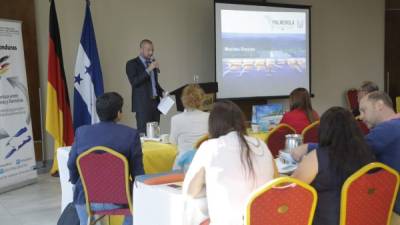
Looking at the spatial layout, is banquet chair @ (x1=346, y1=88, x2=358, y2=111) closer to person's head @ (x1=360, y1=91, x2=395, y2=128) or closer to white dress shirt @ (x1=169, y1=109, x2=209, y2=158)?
white dress shirt @ (x1=169, y1=109, x2=209, y2=158)

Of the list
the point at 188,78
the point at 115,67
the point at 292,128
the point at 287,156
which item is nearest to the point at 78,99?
the point at 115,67

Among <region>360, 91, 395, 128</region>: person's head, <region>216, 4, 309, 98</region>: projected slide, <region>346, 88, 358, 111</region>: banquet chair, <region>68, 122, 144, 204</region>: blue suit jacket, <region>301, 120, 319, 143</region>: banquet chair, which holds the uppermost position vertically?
<region>216, 4, 309, 98</region>: projected slide

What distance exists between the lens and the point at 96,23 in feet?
22.6

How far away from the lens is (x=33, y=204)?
501 centimetres

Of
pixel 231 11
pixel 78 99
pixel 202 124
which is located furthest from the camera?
pixel 231 11

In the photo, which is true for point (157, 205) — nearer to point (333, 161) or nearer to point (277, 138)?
point (333, 161)

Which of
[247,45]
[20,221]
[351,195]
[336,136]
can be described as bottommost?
[20,221]

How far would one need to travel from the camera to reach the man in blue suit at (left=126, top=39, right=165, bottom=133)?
604 centimetres

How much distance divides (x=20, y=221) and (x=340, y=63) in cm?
715

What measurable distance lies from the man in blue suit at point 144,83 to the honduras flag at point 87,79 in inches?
23.3

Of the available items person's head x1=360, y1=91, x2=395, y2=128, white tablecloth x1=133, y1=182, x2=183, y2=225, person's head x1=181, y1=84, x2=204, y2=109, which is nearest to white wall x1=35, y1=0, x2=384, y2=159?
Result: person's head x1=181, y1=84, x2=204, y2=109

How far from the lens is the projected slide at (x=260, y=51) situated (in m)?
7.66

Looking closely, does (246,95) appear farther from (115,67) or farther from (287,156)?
(287,156)

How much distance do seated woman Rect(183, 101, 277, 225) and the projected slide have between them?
537 cm
